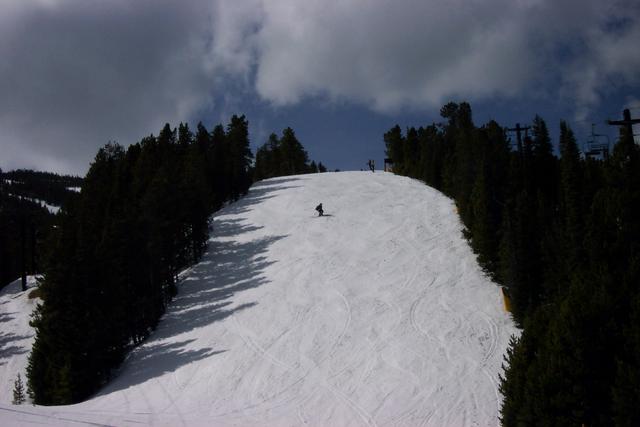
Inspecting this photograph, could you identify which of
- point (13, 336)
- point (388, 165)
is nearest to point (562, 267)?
point (13, 336)

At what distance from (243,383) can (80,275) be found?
29.3 feet

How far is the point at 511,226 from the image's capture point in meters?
22.6

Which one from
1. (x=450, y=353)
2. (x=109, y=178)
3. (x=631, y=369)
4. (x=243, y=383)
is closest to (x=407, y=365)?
(x=450, y=353)

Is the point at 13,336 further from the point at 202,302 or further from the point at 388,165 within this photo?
the point at 388,165

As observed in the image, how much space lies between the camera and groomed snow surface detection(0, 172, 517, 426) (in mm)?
16188

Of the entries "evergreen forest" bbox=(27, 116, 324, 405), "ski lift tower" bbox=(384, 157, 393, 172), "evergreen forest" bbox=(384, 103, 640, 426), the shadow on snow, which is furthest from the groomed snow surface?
"ski lift tower" bbox=(384, 157, 393, 172)

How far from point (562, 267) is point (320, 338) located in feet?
32.7

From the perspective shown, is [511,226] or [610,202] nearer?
[610,202]

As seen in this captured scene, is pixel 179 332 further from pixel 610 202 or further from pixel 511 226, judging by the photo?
pixel 610 202

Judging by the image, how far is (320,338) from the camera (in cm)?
2183

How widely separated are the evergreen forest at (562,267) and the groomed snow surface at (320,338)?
1970 mm

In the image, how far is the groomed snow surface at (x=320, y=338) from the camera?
16.2 m

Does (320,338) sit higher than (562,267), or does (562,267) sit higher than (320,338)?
(562,267)

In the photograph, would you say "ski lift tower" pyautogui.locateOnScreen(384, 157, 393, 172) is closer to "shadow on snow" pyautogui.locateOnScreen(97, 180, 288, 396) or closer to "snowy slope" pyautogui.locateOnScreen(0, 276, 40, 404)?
"shadow on snow" pyautogui.locateOnScreen(97, 180, 288, 396)
